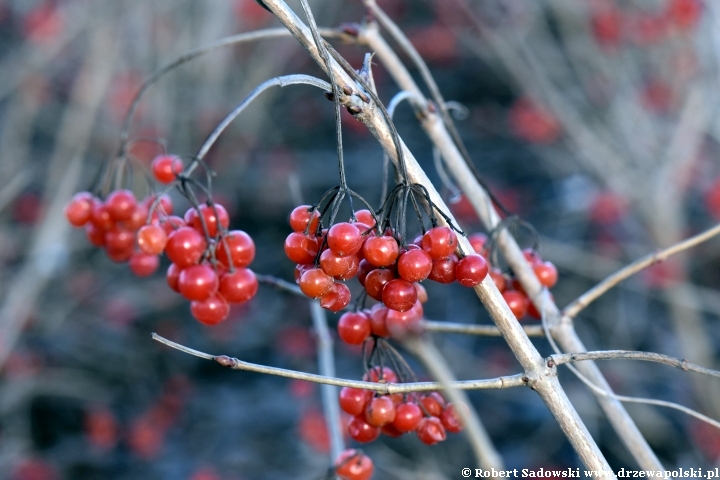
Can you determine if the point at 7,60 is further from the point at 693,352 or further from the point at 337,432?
the point at 693,352

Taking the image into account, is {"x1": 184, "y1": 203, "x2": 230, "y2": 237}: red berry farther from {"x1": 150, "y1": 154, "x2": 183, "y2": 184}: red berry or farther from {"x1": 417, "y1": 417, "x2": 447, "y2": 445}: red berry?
{"x1": 417, "y1": 417, "x2": 447, "y2": 445}: red berry

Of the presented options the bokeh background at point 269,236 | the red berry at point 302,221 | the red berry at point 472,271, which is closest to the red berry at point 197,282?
the red berry at point 302,221

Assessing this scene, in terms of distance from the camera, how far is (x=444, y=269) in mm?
831

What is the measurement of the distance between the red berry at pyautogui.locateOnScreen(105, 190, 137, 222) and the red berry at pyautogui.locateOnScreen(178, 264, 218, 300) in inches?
9.9

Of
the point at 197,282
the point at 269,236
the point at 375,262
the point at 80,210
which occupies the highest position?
the point at 269,236

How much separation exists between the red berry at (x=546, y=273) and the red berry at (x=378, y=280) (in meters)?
0.46

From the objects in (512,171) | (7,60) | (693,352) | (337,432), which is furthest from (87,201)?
(512,171)

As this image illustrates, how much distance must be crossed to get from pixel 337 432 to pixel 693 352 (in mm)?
2160

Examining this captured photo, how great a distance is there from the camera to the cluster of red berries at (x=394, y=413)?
98 cm

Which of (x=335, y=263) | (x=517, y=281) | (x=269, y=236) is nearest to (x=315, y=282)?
(x=335, y=263)

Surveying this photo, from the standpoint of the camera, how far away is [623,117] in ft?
10.5

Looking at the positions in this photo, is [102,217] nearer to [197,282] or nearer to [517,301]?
[197,282]

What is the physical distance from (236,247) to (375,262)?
0.37 metres

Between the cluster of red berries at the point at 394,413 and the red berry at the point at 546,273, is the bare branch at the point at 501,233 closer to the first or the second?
the red berry at the point at 546,273
